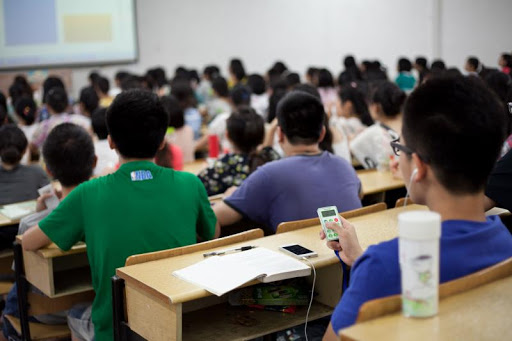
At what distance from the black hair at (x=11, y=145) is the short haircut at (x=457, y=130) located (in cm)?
292

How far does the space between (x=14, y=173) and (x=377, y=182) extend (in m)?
2.11

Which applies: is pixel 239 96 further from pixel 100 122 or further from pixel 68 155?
pixel 68 155

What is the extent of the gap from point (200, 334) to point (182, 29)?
10842 millimetres

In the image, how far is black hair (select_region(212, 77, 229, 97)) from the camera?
25.8ft

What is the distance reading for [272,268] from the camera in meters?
2.12

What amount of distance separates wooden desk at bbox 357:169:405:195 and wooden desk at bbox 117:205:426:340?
991 millimetres

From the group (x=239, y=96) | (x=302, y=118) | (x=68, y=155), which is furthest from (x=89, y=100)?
(x=302, y=118)

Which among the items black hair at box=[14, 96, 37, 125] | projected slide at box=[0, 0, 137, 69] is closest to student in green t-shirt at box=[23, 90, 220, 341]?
black hair at box=[14, 96, 37, 125]

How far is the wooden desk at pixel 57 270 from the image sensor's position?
278cm

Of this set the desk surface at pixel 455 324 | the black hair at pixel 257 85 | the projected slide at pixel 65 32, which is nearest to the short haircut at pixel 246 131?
the desk surface at pixel 455 324

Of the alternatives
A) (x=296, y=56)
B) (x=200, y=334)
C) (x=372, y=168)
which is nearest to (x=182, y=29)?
(x=296, y=56)

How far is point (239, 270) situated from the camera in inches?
83.5

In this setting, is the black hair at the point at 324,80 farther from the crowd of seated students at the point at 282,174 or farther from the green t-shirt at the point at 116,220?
the green t-shirt at the point at 116,220

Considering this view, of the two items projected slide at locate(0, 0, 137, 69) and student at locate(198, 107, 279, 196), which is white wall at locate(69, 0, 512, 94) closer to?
projected slide at locate(0, 0, 137, 69)
